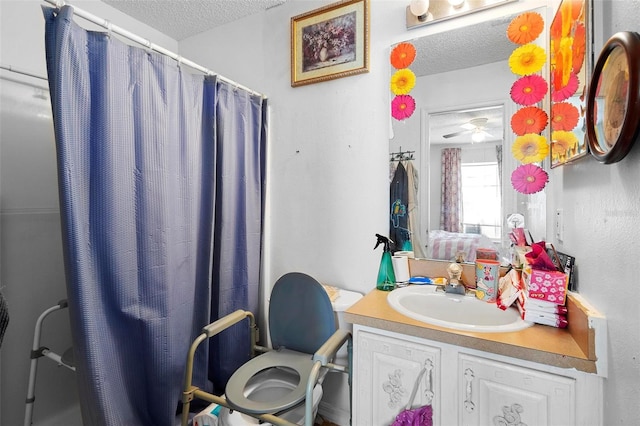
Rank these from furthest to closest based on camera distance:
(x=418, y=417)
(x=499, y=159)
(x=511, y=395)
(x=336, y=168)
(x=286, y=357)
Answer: (x=336, y=168) → (x=286, y=357) → (x=499, y=159) → (x=418, y=417) → (x=511, y=395)

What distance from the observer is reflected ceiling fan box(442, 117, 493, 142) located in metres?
1.39

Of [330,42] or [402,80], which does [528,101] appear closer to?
[402,80]

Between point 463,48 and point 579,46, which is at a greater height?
point 463,48

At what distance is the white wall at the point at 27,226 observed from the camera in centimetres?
153

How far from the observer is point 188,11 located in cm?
198

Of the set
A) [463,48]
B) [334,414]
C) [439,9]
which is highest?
[439,9]

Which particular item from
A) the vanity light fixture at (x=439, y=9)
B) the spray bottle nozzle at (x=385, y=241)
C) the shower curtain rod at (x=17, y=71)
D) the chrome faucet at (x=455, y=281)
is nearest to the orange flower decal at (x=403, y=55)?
the vanity light fixture at (x=439, y=9)

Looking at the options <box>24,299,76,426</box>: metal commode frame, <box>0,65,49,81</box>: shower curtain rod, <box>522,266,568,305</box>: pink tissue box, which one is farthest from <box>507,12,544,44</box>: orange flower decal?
<box>24,299,76,426</box>: metal commode frame

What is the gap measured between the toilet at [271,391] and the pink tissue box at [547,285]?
0.72 meters

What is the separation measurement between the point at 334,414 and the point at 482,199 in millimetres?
1399

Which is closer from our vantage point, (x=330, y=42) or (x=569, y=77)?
(x=569, y=77)

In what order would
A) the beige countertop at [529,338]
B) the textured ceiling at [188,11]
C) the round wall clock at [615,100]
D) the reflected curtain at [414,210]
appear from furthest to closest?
the textured ceiling at [188,11], the reflected curtain at [414,210], the beige countertop at [529,338], the round wall clock at [615,100]

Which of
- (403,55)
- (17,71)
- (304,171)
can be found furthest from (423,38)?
(17,71)

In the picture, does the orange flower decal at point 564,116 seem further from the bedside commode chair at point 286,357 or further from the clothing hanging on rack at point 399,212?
the bedside commode chair at point 286,357
